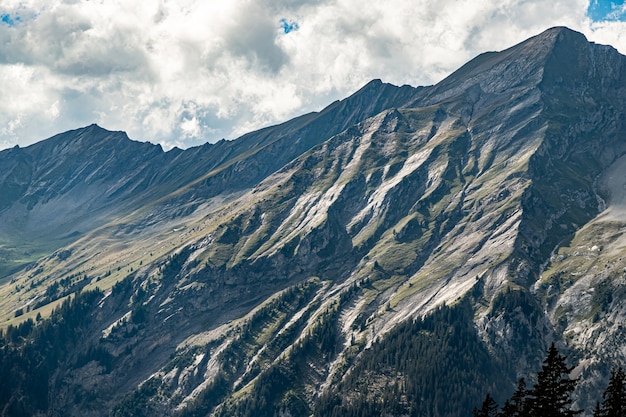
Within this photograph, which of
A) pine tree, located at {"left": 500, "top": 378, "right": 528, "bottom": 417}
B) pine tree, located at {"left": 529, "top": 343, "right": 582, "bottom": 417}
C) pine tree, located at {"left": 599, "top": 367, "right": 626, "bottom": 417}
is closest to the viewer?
pine tree, located at {"left": 529, "top": 343, "right": 582, "bottom": 417}

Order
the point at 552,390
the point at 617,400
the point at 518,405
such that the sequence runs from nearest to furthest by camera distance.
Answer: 1. the point at 617,400
2. the point at 552,390
3. the point at 518,405

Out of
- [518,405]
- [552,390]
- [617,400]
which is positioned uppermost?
[552,390]

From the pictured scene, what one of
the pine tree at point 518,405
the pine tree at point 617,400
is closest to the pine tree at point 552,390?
the pine tree at point 518,405

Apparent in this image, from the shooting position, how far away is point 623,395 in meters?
58.6

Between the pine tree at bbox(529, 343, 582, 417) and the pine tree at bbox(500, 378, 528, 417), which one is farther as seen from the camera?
the pine tree at bbox(500, 378, 528, 417)

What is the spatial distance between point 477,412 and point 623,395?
15.5m

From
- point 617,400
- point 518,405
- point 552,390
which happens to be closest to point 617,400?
point 617,400

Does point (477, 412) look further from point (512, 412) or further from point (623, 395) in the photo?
point (623, 395)

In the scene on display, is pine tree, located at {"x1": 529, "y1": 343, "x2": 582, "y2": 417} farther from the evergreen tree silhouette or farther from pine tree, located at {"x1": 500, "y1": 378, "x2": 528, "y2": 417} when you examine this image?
the evergreen tree silhouette

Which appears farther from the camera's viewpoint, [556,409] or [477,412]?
[477,412]

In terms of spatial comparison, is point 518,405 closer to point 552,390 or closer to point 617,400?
point 552,390

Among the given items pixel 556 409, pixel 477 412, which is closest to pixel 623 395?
pixel 556 409

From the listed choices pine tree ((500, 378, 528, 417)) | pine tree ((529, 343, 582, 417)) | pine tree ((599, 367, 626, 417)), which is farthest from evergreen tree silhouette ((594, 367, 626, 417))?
pine tree ((500, 378, 528, 417))

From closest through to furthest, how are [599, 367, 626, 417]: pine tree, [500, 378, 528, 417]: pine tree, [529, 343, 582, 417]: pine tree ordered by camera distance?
[529, 343, 582, 417]: pine tree
[599, 367, 626, 417]: pine tree
[500, 378, 528, 417]: pine tree
